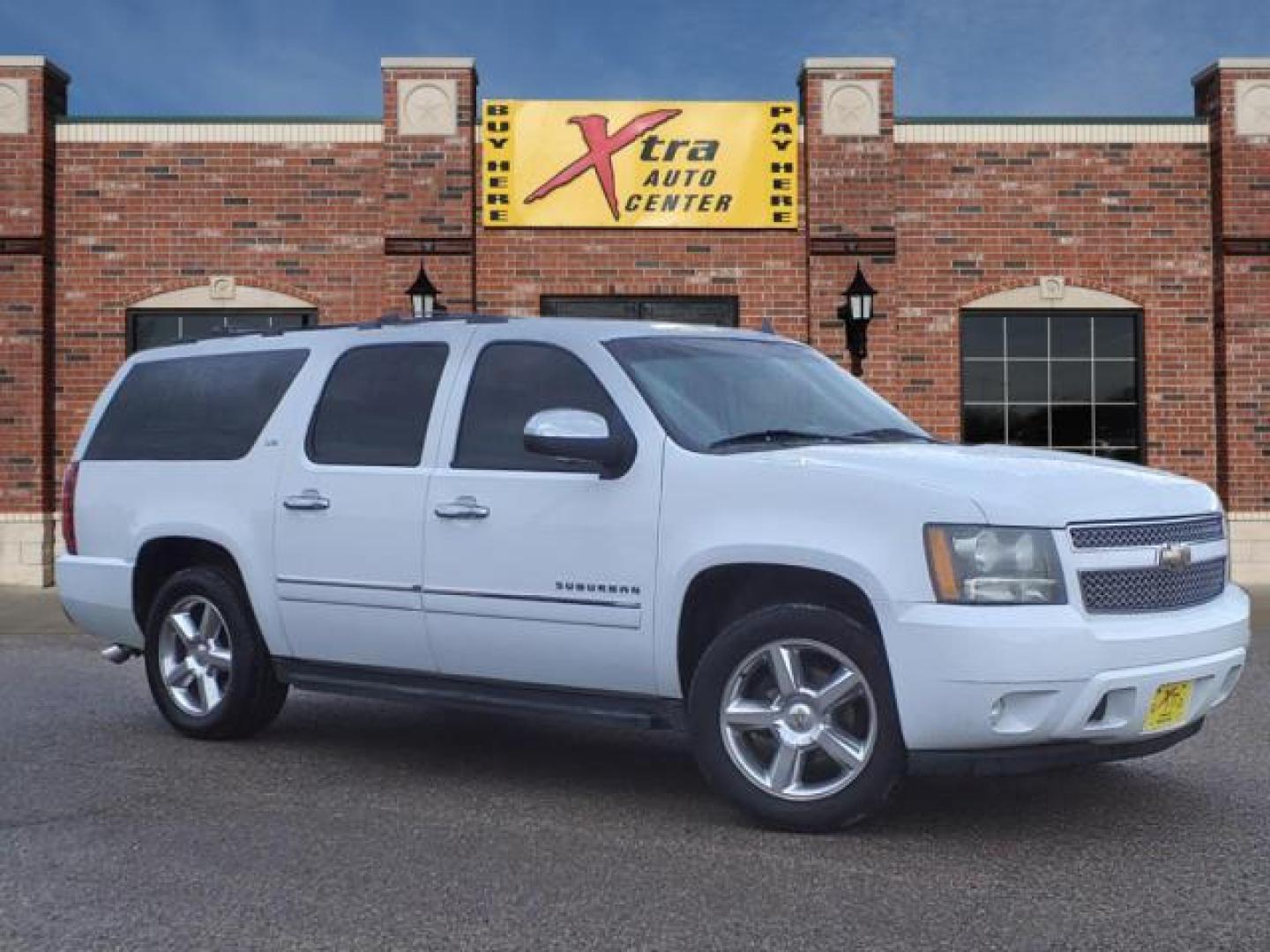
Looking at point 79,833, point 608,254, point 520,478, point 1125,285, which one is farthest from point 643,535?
point 1125,285

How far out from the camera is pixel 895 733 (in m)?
5.30

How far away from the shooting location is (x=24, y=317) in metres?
18.1

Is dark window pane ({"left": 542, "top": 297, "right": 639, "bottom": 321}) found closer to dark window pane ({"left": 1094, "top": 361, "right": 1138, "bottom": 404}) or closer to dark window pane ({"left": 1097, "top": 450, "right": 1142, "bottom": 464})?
dark window pane ({"left": 1094, "top": 361, "right": 1138, "bottom": 404})

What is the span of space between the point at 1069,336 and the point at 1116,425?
3.88 feet

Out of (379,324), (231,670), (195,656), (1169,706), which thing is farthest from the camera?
(195,656)

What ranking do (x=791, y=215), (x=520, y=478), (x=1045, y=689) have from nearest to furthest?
(x=1045, y=689) → (x=520, y=478) → (x=791, y=215)

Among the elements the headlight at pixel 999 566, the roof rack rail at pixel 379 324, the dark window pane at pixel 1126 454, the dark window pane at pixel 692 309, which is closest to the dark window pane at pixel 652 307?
the dark window pane at pixel 692 309

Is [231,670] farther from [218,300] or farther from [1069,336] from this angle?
[1069,336]

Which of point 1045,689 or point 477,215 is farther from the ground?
point 477,215

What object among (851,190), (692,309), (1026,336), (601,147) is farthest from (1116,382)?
(601,147)

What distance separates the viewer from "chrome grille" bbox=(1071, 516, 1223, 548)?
17.3 ft

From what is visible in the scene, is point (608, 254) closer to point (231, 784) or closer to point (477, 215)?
point (477, 215)

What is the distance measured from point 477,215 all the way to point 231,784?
12.5 metres

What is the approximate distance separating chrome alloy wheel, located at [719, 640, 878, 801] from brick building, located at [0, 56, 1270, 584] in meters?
12.9
